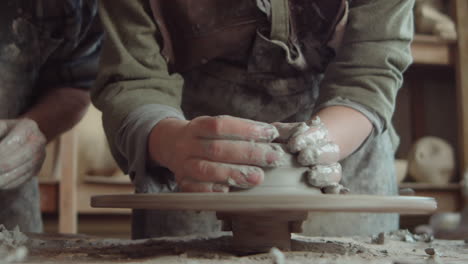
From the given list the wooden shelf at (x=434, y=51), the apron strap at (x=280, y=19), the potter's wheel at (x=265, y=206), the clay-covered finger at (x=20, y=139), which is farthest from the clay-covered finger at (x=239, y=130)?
the wooden shelf at (x=434, y=51)

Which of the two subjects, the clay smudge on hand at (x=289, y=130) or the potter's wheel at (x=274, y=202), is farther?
the clay smudge on hand at (x=289, y=130)

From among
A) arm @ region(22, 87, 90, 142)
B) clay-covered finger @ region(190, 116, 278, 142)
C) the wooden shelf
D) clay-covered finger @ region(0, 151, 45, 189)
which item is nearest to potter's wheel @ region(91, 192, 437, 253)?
clay-covered finger @ region(190, 116, 278, 142)

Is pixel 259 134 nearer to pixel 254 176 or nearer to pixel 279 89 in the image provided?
pixel 254 176

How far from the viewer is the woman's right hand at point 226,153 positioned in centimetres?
76

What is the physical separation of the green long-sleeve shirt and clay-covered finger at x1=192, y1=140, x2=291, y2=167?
7.8 inches

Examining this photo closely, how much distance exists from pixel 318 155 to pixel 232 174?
121mm

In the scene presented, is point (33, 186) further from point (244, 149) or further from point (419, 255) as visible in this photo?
point (419, 255)

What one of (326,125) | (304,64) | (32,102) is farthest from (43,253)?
(32,102)

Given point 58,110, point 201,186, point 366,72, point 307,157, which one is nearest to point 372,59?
point 366,72

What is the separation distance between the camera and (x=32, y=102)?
142 centimetres

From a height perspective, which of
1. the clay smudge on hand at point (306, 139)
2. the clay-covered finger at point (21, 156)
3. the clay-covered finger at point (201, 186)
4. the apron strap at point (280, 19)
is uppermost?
the apron strap at point (280, 19)

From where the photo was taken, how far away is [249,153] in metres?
0.76

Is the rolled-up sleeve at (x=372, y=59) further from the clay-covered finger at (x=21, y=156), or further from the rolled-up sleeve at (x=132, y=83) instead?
the clay-covered finger at (x=21, y=156)

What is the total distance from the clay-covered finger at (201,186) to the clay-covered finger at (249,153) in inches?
1.3
